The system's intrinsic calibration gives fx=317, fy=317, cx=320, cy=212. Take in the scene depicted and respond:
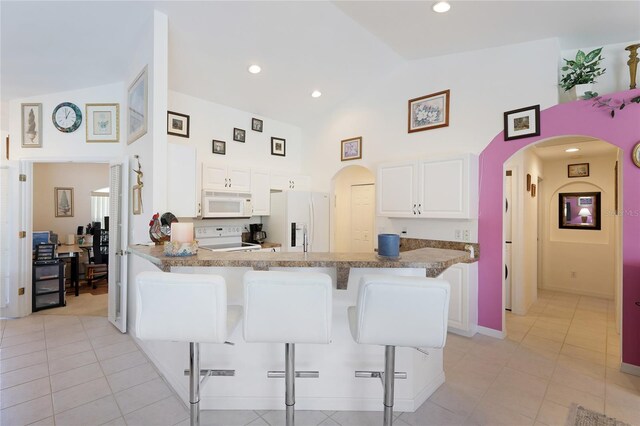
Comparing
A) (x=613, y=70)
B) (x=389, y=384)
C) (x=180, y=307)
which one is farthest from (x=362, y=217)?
(x=180, y=307)

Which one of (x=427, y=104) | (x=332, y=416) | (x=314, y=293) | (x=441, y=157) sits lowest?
(x=332, y=416)

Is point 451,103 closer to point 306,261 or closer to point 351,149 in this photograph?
point 351,149

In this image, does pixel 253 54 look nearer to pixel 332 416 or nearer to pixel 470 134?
pixel 470 134

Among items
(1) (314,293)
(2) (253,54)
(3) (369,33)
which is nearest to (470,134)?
(3) (369,33)

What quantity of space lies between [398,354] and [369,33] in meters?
3.16

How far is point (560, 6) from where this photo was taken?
268cm

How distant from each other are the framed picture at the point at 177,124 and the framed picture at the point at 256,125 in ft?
3.31

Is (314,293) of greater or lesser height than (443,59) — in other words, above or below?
below

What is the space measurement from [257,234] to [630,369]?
428 cm

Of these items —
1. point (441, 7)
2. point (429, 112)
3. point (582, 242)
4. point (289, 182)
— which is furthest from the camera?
point (582, 242)

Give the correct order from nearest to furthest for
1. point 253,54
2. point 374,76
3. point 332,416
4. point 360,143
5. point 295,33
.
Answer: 1. point 332,416
2. point 295,33
3. point 253,54
4. point 374,76
5. point 360,143

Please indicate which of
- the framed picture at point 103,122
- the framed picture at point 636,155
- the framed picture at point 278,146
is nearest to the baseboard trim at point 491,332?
the framed picture at point 636,155

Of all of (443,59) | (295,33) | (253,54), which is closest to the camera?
(295,33)

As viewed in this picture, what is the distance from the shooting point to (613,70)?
10.0ft
